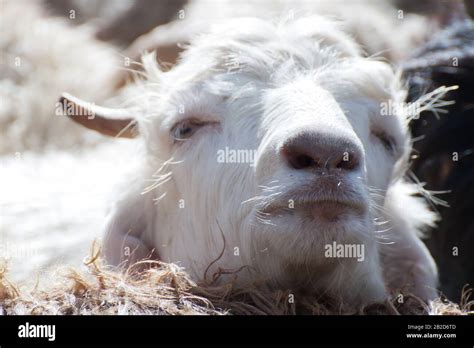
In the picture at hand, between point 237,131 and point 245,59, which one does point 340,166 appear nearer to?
point 237,131

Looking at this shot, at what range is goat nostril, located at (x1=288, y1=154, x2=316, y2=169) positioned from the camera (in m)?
2.75

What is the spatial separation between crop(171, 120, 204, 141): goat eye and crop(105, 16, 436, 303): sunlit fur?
24mm

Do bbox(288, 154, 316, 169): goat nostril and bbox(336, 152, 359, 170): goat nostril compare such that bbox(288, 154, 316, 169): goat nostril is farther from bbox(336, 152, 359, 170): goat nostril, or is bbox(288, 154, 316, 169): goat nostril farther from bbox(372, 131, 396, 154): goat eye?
bbox(372, 131, 396, 154): goat eye

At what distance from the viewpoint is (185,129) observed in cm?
340

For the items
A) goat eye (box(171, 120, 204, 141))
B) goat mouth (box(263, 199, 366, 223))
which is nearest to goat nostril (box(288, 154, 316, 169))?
goat mouth (box(263, 199, 366, 223))

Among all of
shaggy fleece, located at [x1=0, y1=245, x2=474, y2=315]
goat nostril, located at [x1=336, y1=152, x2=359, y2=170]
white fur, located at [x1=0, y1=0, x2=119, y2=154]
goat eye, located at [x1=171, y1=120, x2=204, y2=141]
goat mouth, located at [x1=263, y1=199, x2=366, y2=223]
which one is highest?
white fur, located at [x1=0, y1=0, x2=119, y2=154]

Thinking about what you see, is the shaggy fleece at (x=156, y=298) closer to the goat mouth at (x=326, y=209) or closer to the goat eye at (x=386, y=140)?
the goat mouth at (x=326, y=209)

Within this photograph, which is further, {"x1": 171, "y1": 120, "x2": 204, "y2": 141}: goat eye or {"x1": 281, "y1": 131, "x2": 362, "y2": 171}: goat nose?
{"x1": 171, "y1": 120, "x2": 204, "y2": 141}: goat eye

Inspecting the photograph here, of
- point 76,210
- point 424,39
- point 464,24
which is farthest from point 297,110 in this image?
point 424,39

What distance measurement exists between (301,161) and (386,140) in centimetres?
81

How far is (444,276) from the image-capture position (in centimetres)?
453

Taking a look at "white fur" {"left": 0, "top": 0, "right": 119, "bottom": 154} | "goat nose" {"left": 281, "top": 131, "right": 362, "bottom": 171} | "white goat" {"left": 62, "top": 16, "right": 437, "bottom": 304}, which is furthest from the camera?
"white fur" {"left": 0, "top": 0, "right": 119, "bottom": 154}

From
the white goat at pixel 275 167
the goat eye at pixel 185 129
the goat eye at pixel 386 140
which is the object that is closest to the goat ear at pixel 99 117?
the white goat at pixel 275 167
